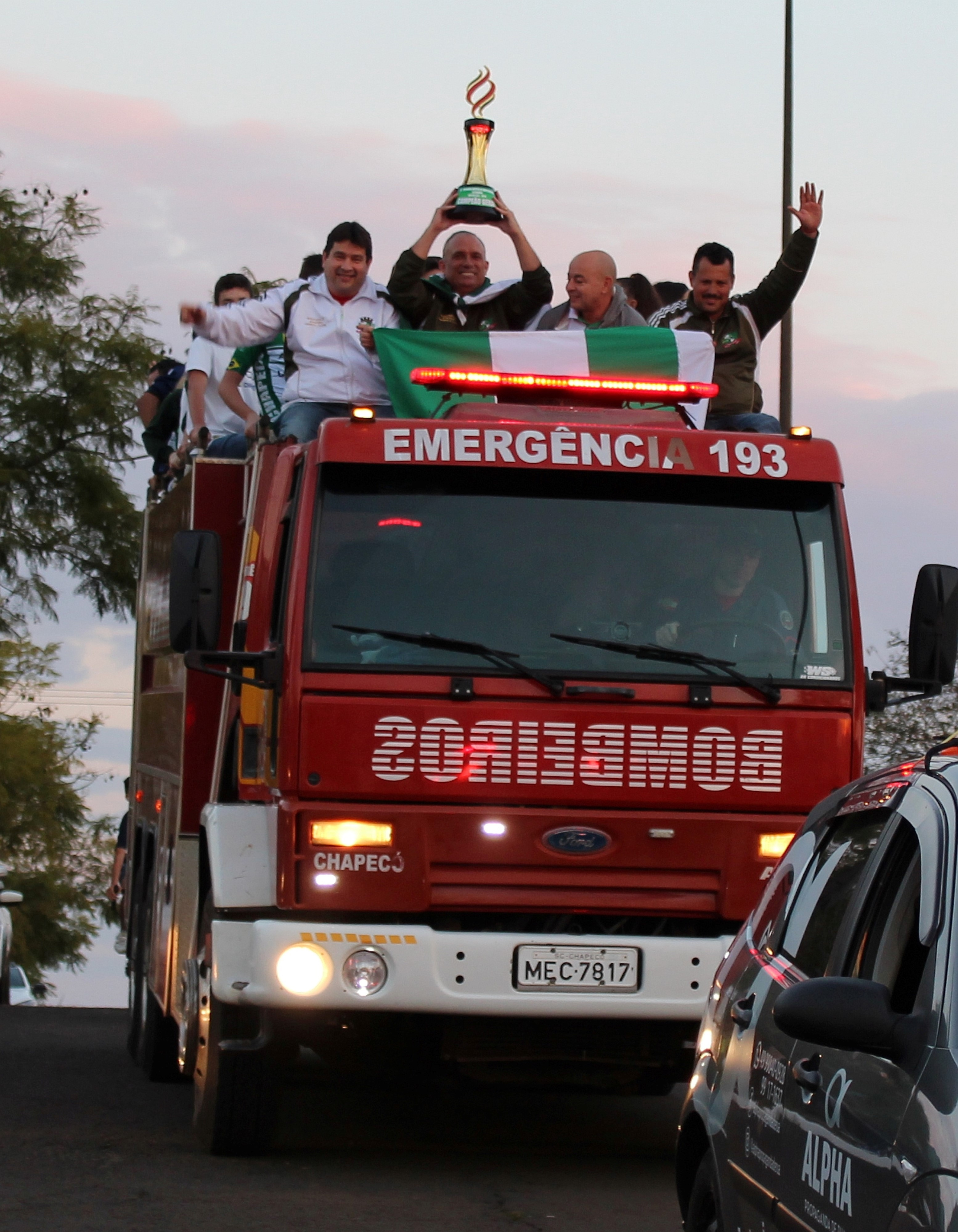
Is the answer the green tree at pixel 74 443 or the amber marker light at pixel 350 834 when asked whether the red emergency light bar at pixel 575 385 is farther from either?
the green tree at pixel 74 443

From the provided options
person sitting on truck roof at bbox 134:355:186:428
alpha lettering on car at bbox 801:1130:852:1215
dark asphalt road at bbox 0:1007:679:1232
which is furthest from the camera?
person sitting on truck roof at bbox 134:355:186:428

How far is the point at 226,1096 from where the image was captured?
8.52 m

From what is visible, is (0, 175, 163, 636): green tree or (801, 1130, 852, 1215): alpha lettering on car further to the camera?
(0, 175, 163, 636): green tree

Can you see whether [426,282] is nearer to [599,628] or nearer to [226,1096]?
[599,628]

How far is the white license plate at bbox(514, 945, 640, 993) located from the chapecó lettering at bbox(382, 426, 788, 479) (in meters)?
1.84

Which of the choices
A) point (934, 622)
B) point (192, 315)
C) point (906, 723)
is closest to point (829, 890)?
point (934, 622)

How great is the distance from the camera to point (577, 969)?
25.9ft

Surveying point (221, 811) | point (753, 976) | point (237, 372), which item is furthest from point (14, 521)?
point (753, 976)

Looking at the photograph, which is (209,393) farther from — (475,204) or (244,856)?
(244,856)

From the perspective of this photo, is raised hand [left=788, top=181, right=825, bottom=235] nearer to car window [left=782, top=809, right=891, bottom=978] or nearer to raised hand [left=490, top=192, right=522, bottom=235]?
raised hand [left=490, top=192, right=522, bottom=235]

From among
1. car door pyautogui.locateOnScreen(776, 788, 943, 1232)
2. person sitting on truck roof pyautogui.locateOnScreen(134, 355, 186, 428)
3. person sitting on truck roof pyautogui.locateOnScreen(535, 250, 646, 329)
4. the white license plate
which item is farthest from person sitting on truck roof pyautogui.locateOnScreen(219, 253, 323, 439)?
car door pyautogui.locateOnScreen(776, 788, 943, 1232)

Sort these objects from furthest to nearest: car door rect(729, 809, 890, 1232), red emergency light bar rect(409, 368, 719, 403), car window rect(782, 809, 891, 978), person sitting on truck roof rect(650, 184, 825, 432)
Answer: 1. person sitting on truck roof rect(650, 184, 825, 432)
2. red emergency light bar rect(409, 368, 719, 403)
3. car window rect(782, 809, 891, 978)
4. car door rect(729, 809, 890, 1232)

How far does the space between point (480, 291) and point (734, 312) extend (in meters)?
1.22

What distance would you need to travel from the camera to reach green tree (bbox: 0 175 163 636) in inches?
1374
